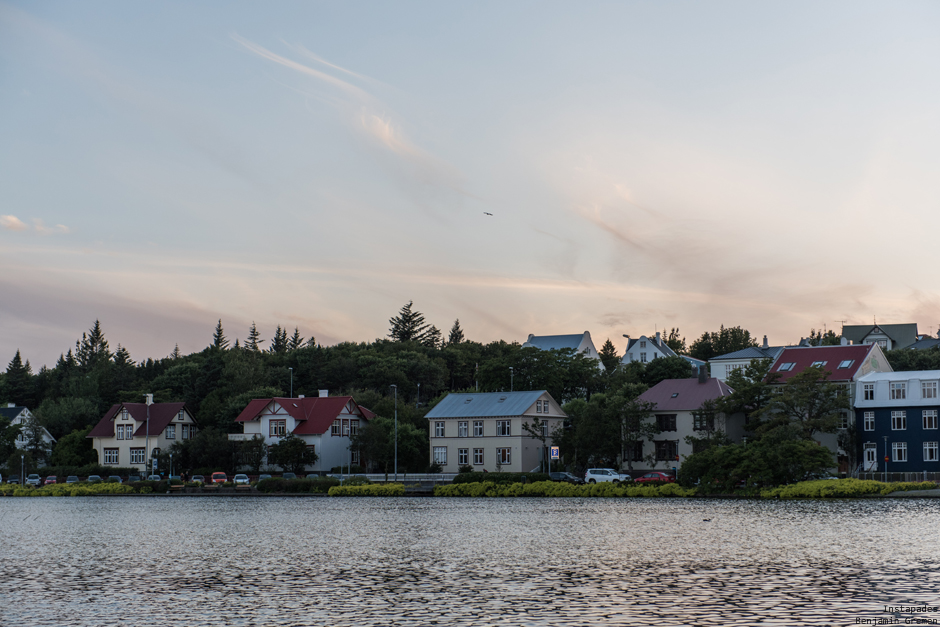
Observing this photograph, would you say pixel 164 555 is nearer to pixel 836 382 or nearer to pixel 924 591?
pixel 924 591

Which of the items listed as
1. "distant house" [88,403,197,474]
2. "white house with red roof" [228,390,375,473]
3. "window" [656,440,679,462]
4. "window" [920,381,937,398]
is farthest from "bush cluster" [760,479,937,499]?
"distant house" [88,403,197,474]

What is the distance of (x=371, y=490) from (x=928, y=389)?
50.0 meters

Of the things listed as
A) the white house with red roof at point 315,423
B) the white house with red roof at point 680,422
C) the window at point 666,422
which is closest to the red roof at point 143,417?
the white house with red roof at point 315,423

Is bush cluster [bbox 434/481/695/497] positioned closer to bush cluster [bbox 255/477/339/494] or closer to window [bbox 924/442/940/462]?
bush cluster [bbox 255/477/339/494]

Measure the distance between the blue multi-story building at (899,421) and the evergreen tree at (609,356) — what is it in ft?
259

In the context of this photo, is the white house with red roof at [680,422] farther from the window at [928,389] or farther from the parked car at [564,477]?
the window at [928,389]

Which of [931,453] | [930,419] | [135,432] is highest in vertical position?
[930,419]

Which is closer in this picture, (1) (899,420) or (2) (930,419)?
(2) (930,419)

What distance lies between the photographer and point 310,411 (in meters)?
113

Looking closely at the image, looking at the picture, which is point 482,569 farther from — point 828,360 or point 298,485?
point 828,360

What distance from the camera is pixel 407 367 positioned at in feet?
484

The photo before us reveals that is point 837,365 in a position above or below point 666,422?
above

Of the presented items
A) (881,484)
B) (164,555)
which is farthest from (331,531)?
(881,484)

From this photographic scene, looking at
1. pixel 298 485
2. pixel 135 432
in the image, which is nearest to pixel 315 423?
pixel 298 485
